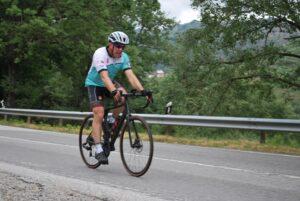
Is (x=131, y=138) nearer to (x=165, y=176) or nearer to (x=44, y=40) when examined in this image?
(x=165, y=176)

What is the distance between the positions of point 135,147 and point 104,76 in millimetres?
1006

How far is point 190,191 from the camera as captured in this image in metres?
6.36

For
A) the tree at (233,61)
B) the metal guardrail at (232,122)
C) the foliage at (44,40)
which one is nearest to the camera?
the metal guardrail at (232,122)

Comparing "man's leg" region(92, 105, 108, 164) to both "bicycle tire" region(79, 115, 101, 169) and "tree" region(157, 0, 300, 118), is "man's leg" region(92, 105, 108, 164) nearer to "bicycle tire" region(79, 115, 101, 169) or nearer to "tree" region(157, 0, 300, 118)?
"bicycle tire" region(79, 115, 101, 169)

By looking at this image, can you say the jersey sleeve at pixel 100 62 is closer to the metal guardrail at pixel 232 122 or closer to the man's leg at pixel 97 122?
the man's leg at pixel 97 122

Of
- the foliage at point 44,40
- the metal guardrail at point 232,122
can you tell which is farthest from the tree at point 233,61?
the foliage at point 44,40

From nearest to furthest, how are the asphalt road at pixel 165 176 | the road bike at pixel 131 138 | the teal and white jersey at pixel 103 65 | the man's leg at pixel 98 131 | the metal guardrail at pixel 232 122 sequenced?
the asphalt road at pixel 165 176
the road bike at pixel 131 138
the teal and white jersey at pixel 103 65
the man's leg at pixel 98 131
the metal guardrail at pixel 232 122

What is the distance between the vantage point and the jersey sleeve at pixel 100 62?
7.48m

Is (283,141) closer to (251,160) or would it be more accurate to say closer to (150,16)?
(251,160)

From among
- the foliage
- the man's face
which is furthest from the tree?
the man's face

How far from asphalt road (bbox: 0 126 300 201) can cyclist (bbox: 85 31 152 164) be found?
2.15 ft

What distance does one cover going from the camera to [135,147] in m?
7.37

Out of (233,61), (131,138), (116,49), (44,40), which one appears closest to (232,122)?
(131,138)

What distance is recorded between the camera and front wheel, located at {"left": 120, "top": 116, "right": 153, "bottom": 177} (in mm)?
7195
